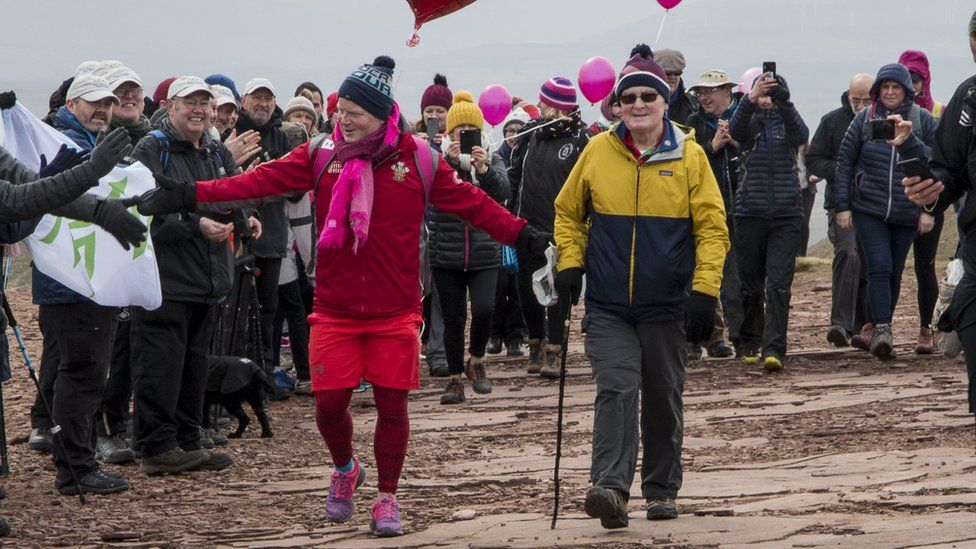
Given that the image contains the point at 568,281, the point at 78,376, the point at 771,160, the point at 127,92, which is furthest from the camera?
the point at 771,160

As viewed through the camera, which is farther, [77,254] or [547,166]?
[547,166]

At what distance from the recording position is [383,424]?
719 centimetres

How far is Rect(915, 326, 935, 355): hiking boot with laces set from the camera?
42.2ft

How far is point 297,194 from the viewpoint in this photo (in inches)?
289

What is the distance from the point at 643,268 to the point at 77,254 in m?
3.08

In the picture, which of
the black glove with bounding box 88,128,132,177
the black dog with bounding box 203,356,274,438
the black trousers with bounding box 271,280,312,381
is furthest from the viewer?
the black trousers with bounding box 271,280,312,381

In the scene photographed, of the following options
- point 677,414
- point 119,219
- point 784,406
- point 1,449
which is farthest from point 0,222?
point 784,406

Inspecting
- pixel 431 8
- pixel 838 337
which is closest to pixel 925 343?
pixel 838 337

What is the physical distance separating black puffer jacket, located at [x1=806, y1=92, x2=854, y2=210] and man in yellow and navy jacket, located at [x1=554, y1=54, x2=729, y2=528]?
6.44 m

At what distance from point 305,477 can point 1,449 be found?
167 centimetres

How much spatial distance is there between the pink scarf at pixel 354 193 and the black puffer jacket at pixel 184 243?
6.05 ft

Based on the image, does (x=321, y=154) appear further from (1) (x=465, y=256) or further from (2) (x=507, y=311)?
(2) (x=507, y=311)

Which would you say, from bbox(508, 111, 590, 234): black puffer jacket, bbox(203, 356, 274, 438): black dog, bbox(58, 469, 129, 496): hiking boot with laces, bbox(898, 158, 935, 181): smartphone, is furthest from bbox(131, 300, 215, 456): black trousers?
bbox(898, 158, 935, 181): smartphone

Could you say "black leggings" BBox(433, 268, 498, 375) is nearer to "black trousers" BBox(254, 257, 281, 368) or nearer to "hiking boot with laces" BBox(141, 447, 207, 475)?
"black trousers" BBox(254, 257, 281, 368)
